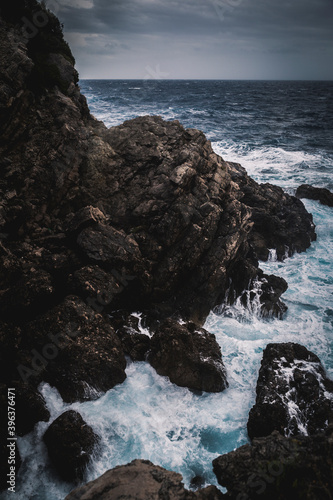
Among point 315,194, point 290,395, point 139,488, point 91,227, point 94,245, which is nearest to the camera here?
point 139,488

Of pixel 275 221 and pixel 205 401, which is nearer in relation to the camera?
pixel 205 401

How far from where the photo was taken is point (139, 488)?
5.27 metres

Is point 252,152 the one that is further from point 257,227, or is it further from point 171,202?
point 171,202

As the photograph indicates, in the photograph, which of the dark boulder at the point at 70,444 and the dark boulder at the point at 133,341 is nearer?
the dark boulder at the point at 70,444

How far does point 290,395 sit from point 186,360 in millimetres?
3557

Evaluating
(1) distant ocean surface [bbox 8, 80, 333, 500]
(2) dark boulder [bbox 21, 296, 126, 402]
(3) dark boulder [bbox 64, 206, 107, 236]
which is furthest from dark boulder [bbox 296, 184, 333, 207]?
(2) dark boulder [bbox 21, 296, 126, 402]

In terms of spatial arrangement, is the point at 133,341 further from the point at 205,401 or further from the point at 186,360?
the point at 205,401

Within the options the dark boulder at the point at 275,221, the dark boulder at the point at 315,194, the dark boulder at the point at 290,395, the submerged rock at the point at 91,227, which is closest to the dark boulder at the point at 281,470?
the dark boulder at the point at 290,395

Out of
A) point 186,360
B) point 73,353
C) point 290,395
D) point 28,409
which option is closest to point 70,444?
point 28,409

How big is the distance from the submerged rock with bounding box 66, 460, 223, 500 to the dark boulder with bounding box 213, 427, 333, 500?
17.6 inches

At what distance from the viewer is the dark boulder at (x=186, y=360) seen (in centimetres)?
1066

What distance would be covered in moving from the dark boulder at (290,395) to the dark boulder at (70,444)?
4.89 m

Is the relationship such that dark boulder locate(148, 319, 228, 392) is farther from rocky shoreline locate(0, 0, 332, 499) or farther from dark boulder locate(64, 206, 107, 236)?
dark boulder locate(64, 206, 107, 236)

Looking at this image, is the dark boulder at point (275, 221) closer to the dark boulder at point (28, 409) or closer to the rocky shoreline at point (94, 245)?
the rocky shoreline at point (94, 245)
